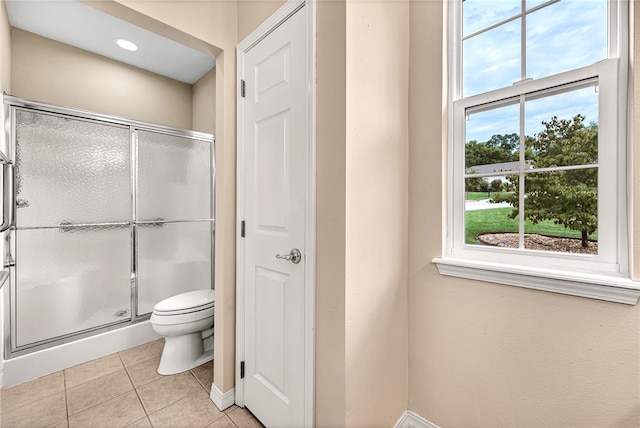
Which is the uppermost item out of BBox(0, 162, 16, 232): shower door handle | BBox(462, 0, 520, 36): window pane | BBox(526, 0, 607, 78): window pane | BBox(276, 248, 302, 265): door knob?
BBox(462, 0, 520, 36): window pane

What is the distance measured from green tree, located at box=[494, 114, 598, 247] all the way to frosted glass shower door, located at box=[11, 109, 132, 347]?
2.82 metres

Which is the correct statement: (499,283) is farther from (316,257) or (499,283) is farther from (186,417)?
(186,417)

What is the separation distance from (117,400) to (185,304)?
0.63 m

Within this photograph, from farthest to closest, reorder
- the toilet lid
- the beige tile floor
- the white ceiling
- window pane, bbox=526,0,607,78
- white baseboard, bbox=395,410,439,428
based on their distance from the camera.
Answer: the white ceiling < the toilet lid < the beige tile floor < white baseboard, bbox=395,410,439,428 < window pane, bbox=526,0,607,78

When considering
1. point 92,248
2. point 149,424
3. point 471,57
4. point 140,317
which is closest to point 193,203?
point 92,248

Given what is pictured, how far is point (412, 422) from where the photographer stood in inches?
55.2

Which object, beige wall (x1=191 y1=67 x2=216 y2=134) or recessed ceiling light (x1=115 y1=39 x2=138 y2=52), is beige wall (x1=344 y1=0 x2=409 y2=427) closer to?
beige wall (x1=191 y1=67 x2=216 y2=134)

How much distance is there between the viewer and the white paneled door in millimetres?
1248

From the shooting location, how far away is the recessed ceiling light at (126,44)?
7.93 ft

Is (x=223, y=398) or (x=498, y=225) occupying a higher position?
(x=498, y=225)

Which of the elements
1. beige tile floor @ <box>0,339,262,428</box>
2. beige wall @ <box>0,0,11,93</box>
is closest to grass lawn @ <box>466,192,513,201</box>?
beige tile floor @ <box>0,339,262,428</box>

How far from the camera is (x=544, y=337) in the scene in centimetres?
104

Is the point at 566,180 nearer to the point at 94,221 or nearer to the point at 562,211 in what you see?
the point at 562,211

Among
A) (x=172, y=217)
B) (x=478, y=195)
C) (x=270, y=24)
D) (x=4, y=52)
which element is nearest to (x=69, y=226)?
(x=172, y=217)
